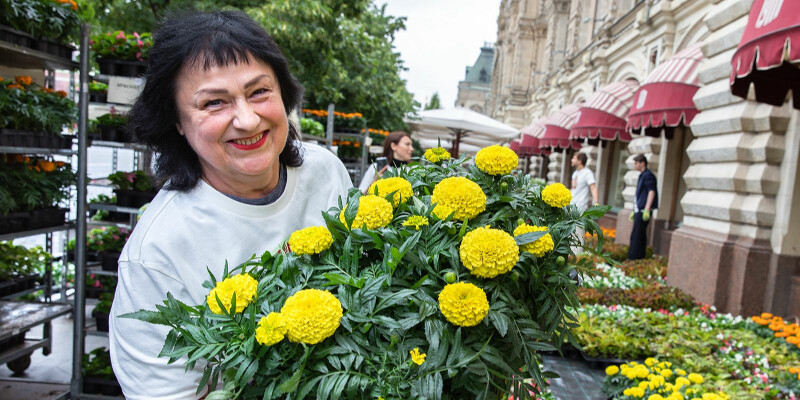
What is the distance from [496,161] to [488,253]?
0.46m

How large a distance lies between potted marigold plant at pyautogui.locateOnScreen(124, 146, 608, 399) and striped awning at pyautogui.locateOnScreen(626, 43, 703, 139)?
7.42 meters

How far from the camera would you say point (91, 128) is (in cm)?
451

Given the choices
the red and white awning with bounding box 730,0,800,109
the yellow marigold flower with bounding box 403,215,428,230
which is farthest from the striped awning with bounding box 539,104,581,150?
the yellow marigold flower with bounding box 403,215,428,230

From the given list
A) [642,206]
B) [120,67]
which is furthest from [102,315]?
[642,206]

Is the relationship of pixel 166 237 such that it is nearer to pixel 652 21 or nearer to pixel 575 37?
pixel 652 21

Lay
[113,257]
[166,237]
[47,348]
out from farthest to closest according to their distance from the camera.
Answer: [47,348]
[113,257]
[166,237]

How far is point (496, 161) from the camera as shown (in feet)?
5.14

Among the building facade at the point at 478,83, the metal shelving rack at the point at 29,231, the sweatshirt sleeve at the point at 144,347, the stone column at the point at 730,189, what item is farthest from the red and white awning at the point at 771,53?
the building facade at the point at 478,83

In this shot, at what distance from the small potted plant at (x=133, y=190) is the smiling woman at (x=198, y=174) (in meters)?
2.91

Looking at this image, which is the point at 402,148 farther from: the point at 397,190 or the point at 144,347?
the point at 144,347

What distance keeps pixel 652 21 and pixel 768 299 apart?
8253mm

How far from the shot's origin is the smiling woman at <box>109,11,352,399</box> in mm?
1477

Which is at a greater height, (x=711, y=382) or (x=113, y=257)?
(x=113, y=257)

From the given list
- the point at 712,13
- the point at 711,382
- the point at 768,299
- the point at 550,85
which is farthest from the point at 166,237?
the point at 550,85
